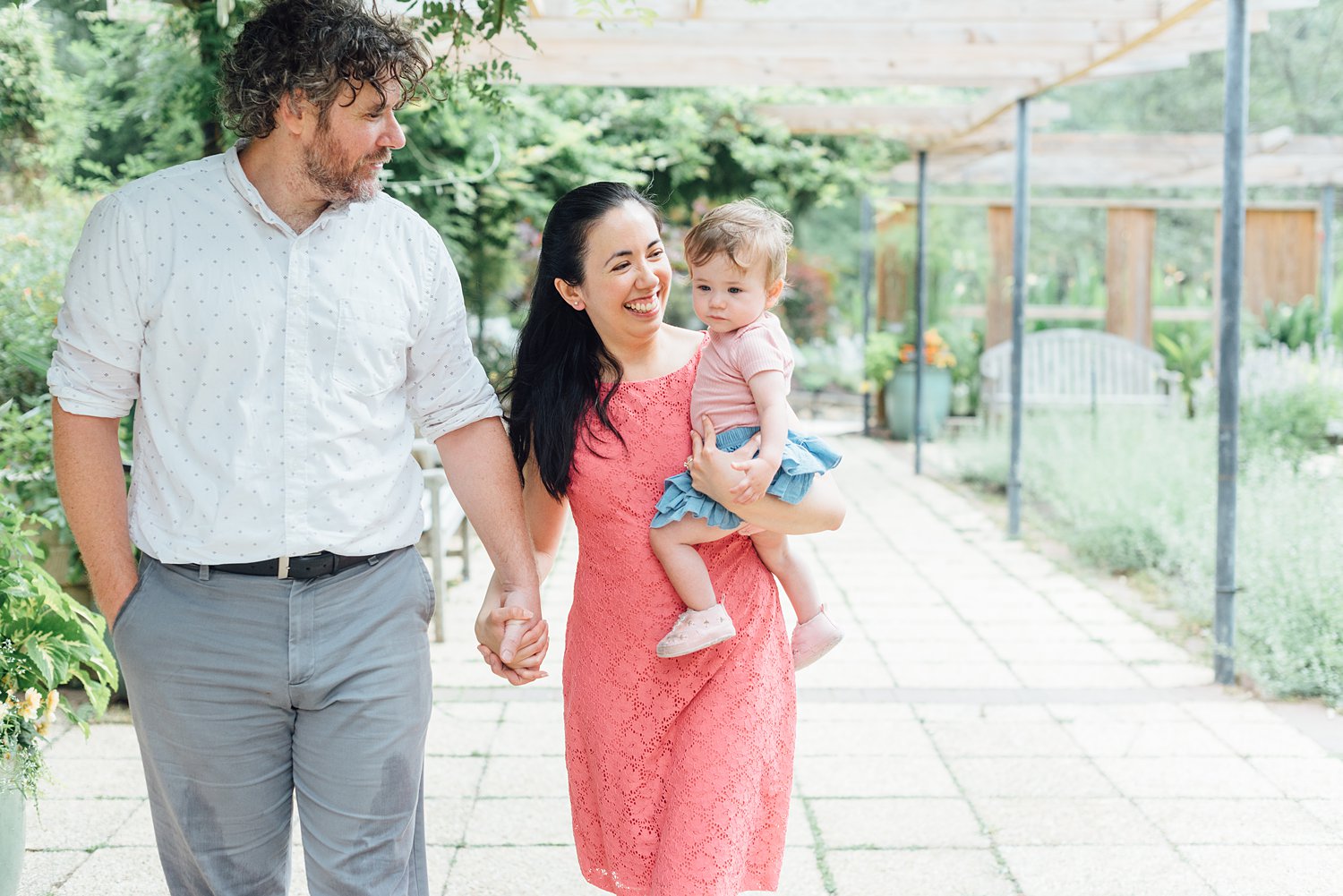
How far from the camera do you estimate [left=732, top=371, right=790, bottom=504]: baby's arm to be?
208 cm

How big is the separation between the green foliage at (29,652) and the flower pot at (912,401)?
9.90m

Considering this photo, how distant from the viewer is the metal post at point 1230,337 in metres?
4.40

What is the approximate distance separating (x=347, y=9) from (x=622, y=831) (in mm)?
1382

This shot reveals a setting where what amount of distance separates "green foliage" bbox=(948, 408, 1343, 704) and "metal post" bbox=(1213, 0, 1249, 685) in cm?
14

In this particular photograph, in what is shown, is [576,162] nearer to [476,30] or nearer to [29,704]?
[476,30]

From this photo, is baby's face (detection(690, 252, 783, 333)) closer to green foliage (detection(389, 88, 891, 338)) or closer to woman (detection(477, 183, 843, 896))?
woman (detection(477, 183, 843, 896))

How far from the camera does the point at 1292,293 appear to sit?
44.7ft

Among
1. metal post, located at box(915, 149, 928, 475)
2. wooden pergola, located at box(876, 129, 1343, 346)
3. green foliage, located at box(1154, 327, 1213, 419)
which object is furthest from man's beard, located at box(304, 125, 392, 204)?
green foliage, located at box(1154, 327, 1213, 419)

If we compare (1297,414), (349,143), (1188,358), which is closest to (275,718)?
(349,143)

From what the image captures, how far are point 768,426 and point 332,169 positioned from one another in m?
0.79

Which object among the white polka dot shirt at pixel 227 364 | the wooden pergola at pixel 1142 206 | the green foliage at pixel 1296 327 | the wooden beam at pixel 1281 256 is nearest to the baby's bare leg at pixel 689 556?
the white polka dot shirt at pixel 227 364

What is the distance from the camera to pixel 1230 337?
14.8 feet

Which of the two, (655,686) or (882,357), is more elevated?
(882,357)

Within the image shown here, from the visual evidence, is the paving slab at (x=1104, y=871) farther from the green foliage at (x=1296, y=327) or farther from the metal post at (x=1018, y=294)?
the green foliage at (x=1296, y=327)
